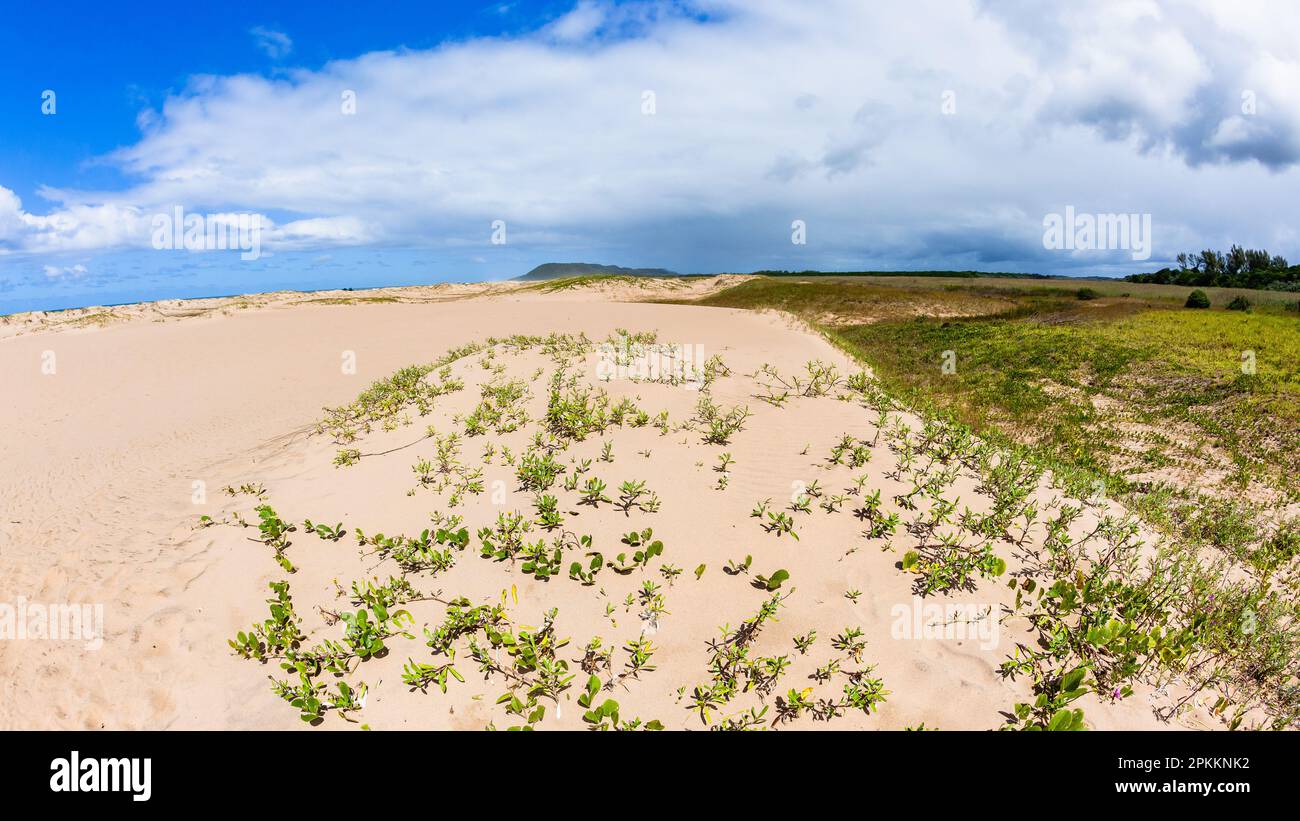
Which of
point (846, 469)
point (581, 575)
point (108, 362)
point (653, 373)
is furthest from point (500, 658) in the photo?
point (108, 362)

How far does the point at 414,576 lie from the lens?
5.30 meters

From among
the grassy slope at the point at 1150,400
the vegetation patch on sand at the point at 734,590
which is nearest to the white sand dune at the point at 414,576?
the vegetation patch on sand at the point at 734,590

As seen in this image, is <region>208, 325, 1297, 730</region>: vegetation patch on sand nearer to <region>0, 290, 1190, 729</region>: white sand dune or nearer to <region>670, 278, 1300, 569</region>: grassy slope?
<region>0, 290, 1190, 729</region>: white sand dune

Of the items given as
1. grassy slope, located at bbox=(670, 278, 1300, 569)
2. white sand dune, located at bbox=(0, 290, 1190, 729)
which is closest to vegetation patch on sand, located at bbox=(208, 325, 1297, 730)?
white sand dune, located at bbox=(0, 290, 1190, 729)

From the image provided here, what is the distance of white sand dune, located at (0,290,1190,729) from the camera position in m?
3.96

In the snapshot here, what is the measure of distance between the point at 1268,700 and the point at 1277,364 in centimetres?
1872

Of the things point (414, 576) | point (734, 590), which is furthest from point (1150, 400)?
point (414, 576)

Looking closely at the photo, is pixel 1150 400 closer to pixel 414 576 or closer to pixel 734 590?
pixel 734 590

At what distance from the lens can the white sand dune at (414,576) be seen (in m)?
3.96

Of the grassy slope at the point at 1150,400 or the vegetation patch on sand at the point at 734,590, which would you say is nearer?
the vegetation patch on sand at the point at 734,590

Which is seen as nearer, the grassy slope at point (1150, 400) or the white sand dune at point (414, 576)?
the white sand dune at point (414, 576)

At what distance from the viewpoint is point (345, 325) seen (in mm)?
27234

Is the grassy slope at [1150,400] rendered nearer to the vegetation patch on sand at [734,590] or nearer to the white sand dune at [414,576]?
the vegetation patch on sand at [734,590]

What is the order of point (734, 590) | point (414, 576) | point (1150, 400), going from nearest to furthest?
1. point (734, 590)
2. point (414, 576)
3. point (1150, 400)
